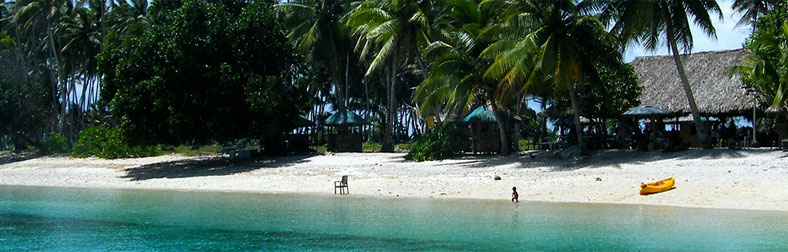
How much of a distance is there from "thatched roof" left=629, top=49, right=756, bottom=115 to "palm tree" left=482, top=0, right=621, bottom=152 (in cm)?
661

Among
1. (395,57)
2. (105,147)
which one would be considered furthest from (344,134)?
(105,147)

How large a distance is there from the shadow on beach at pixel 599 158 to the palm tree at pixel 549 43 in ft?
8.18

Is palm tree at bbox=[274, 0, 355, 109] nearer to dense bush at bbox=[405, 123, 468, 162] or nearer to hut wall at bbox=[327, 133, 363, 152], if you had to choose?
hut wall at bbox=[327, 133, 363, 152]

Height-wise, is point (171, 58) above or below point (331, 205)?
above

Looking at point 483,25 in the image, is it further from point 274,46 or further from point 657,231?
point 657,231

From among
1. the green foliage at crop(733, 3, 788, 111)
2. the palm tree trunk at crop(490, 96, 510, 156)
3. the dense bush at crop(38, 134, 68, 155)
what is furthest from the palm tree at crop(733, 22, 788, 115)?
the dense bush at crop(38, 134, 68, 155)

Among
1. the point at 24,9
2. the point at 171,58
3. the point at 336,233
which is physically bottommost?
the point at 336,233

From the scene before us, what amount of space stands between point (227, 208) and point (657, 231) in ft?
36.4

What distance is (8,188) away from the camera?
2916cm

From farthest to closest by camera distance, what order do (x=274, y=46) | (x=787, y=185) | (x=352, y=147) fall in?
1. (x=352, y=147)
2. (x=274, y=46)
3. (x=787, y=185)

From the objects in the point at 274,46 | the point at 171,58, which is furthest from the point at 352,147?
the point at 171,58

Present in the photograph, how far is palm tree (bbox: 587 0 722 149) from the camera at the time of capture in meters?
23.7

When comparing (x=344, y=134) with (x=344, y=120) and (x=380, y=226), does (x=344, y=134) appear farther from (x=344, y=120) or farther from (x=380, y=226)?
(x=380, y=226)

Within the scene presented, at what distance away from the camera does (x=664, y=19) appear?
79.6 feet
